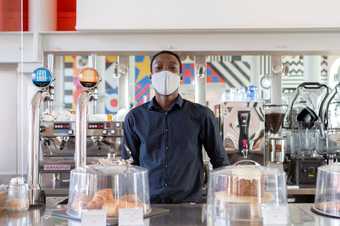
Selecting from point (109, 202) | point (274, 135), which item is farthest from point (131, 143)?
point (274, 135)

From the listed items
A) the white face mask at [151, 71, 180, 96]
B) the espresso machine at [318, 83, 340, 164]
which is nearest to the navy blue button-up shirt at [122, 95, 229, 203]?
the white face mask at [151, 71, 180, 96]

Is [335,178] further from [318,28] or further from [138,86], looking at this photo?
[138,86]

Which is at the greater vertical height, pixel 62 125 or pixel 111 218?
pixel 62 125

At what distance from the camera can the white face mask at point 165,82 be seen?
238 centimetres

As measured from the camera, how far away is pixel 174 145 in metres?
2.40

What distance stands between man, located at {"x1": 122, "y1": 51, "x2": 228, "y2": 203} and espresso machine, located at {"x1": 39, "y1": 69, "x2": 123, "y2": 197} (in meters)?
0.73

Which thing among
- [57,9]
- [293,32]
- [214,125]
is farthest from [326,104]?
[57,9]

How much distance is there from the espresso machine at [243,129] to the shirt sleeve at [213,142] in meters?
0.91

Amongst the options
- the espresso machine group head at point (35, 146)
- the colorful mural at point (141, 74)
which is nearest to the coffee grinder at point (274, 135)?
the espresso machine group head at point (35, 146)

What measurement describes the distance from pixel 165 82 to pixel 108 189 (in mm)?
977

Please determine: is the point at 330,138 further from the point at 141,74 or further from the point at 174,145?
the point at 141,74

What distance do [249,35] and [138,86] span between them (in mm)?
2675

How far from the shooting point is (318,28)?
9.86 feet

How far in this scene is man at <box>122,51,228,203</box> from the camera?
2350mm
